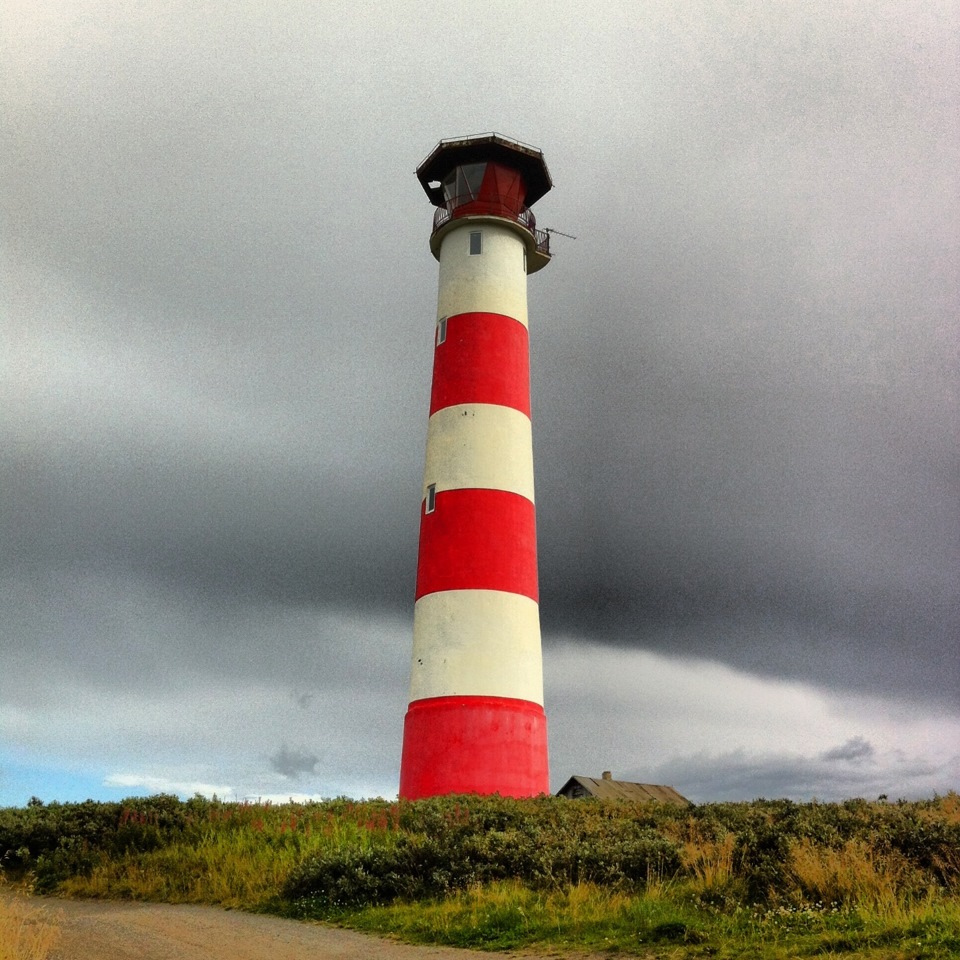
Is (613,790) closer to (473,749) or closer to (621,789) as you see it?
(621,789)

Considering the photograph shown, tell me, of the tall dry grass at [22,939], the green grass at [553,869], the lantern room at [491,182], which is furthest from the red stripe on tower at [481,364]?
the tall dry grass at [22,939]

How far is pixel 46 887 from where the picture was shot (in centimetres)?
1455

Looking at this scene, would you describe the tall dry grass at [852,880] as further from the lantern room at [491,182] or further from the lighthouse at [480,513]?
the lantern room at [491,182]

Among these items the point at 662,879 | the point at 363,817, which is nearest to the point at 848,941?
the point at 662,879

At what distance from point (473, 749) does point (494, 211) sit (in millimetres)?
15648

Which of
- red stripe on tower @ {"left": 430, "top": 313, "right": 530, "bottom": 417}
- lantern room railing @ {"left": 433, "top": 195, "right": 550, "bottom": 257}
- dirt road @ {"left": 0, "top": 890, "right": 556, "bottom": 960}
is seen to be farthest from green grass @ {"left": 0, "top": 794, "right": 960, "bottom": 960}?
lantern room railing @ {"left": 433, "top": 195, "right": 550, "bottom": 257}

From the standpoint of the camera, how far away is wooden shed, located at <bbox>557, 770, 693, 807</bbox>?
3775 centimetres

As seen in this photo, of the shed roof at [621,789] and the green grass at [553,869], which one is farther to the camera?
the shed roof at [621,789]

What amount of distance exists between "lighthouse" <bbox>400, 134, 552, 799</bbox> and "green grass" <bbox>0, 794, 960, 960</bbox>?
459 centimetres

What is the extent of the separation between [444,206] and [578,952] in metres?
24.9

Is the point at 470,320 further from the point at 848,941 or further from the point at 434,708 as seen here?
the point at 848,941

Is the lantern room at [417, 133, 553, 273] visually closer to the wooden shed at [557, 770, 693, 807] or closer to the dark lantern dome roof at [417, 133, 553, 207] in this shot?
the dark lantern dome roof at [417, 133, 553, 207]

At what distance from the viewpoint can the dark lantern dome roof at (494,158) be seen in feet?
94.7

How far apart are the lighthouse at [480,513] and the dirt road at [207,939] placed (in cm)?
1083
